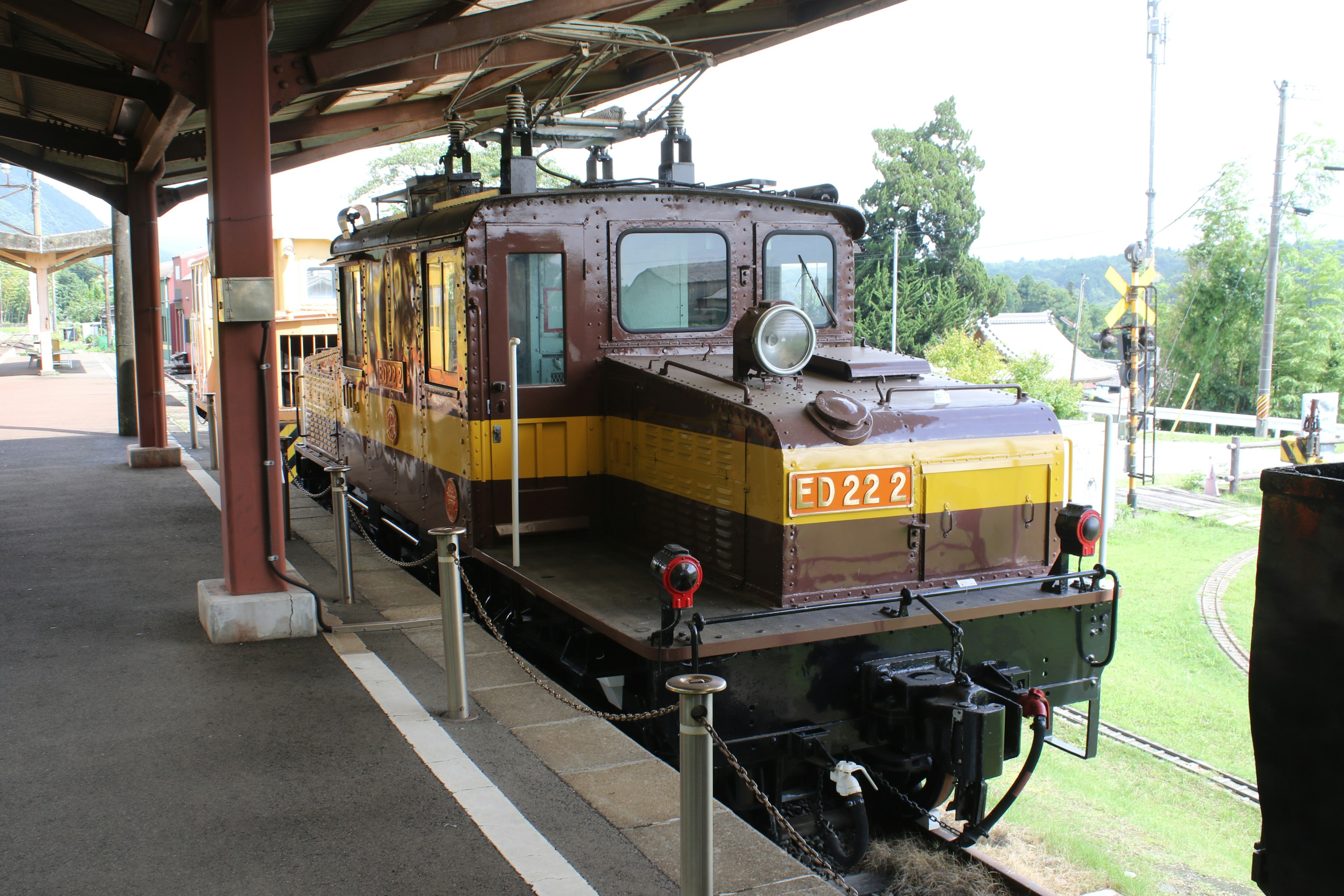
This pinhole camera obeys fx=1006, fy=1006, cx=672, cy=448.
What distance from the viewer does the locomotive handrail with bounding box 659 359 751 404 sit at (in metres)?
4.82

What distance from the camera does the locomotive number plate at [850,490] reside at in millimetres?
4629

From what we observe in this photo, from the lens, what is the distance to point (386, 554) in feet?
28.4

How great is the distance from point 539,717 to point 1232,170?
140ft

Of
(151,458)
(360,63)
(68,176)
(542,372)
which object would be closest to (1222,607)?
(542,372)

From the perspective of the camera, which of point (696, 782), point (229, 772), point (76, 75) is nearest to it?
point (696, 782)

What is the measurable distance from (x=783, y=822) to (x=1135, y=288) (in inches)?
693

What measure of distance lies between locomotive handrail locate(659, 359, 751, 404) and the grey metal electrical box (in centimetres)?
243

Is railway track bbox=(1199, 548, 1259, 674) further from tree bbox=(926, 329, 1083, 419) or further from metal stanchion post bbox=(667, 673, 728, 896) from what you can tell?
metal stanchion post bbox=(667, 673, 728, 896)

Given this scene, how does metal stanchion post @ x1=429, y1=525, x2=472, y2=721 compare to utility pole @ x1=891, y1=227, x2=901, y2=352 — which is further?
utility pole @ x1=891, y1=227, x2=901, y2=352

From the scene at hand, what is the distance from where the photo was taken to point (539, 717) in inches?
196

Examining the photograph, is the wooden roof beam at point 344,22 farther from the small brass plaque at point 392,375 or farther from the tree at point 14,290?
the tree at point 14,290

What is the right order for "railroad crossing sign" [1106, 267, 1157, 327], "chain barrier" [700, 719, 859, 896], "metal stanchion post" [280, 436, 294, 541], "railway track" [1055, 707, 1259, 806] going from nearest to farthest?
"chain barrier" [700, 719, 859, 896] → "railway track" [1055, 707, 1259, 806] → "metal stanchion post" [280, 436, 294, 541] → "railroad crossing sign" [1106, 267, 1157, 327]

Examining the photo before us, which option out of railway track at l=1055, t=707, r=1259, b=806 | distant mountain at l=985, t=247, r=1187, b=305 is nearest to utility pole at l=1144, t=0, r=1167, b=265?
railway track at l=1055, t=707, r=1259, b=806

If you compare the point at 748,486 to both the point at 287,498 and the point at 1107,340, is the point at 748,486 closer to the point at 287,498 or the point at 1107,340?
the point at 287,498
